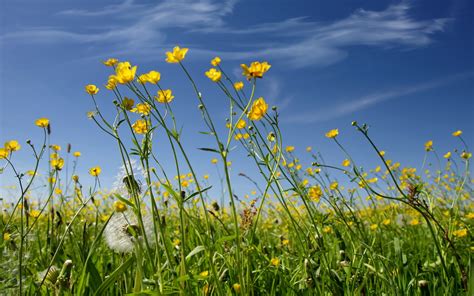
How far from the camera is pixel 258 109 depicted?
1.79m

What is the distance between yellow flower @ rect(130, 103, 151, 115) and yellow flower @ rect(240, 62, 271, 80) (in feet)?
1.31

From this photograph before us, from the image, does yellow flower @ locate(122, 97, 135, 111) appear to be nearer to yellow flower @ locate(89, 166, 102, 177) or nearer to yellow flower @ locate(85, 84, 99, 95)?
yellow flower @ locate(85, 84, 99, 95)

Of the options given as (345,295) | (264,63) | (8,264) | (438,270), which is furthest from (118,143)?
Result: (438,270)

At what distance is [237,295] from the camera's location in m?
1.72

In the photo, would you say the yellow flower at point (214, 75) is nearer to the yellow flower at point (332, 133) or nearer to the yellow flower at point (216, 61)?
the yellow flower at point (216, 61)

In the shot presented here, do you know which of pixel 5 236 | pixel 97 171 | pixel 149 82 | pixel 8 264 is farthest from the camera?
pixel 97 171

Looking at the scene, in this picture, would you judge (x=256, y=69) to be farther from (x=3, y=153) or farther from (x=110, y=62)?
(x=3, y=153)

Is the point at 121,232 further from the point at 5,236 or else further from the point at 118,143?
the point at 5,236

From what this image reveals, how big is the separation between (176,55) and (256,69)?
Answer: 0.33 meters

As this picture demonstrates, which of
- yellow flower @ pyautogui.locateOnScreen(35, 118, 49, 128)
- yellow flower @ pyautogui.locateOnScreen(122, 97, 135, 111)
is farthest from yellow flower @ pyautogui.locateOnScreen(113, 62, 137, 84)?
yellow flower @ pyautogui.locateOnScreen(35, 118, 49, 128)

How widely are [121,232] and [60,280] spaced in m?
0.35

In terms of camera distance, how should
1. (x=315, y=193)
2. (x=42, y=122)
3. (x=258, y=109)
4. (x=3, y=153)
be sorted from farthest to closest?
(x=315, y=193)
(x=42, y=122)
(x=3, y=153)
(x=258, y=109)

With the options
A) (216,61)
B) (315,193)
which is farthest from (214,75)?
(315,193)

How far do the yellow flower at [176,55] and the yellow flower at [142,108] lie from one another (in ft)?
0.77
